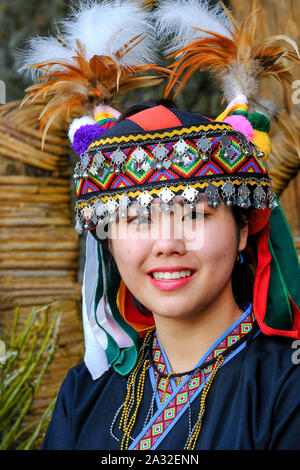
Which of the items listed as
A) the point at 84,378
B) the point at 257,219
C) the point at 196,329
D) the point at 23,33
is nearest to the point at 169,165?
the point at 257,219

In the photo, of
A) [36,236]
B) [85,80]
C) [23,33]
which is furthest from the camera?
[23,33]

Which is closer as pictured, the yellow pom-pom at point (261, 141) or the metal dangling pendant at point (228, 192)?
the metal dangling pendant at point (228, 192)

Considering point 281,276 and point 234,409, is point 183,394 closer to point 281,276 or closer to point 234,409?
point 234,409

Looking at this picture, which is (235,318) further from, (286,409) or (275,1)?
(275,1)

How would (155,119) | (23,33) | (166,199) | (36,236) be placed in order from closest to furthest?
(166,199)
(155,119)
(36,236)
(23,33)

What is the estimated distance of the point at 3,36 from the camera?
4133mm

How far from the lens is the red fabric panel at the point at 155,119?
1.61 metres

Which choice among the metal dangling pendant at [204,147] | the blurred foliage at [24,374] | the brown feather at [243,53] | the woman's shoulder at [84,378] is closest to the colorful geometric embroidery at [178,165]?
the metal dangling pendant at [204,147]

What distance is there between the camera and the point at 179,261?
59.6 inches

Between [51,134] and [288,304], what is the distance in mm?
1673

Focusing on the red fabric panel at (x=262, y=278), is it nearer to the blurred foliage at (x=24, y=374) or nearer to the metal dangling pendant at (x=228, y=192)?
the metal dangling pendant at (x=228, y=192)

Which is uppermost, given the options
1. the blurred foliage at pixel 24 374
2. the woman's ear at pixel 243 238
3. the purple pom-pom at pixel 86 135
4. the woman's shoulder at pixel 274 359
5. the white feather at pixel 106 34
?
the white feather at pixel 106 34

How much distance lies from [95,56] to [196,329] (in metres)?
0.86
